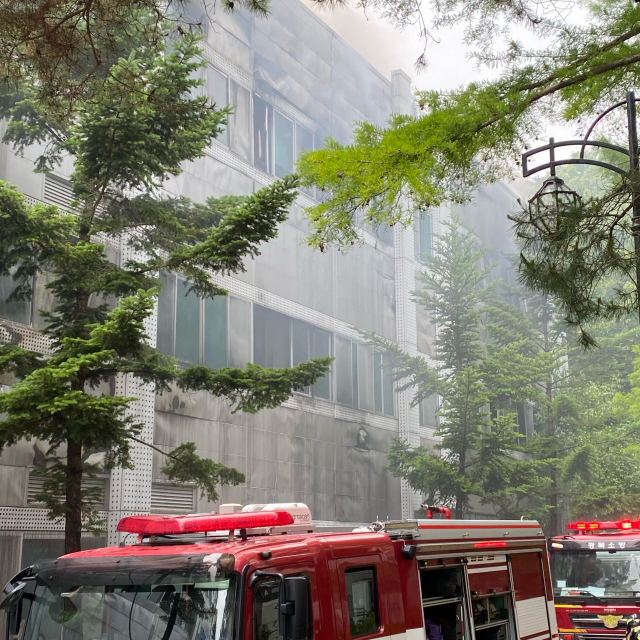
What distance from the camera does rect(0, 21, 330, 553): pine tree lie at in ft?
34.1

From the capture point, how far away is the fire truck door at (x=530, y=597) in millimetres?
7895

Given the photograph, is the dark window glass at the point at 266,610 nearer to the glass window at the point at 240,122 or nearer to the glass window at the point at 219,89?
the glass window at the point at 219,89

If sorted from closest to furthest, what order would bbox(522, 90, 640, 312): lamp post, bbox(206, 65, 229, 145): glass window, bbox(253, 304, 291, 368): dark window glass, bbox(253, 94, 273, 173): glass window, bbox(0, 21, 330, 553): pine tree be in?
bbox(522, 90, 640, 312): lamp post < bbox(0, 21, 330, 553): pine tree < bbox(206, 65, 229, 145): glass window < bbox(253, 304, 291, 368): dark window glass < bbox(253, 94, 273, 173): glass window

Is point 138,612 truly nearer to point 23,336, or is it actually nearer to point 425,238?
point 23,336

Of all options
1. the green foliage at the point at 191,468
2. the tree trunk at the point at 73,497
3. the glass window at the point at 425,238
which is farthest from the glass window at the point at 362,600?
the glass window at the point at 425,238

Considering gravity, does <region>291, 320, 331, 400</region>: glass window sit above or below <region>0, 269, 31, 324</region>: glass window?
above

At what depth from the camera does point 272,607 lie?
16.3ft

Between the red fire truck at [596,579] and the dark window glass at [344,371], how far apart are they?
15.1m

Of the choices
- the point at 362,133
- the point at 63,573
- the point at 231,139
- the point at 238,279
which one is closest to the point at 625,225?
the point at 362,133

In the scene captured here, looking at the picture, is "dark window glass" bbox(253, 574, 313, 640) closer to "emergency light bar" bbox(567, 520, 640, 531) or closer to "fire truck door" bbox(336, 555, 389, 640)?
"fire truck door" bbox(336, 555, 389, 640)

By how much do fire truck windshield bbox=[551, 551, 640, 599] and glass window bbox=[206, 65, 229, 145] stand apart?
15379 millimetres

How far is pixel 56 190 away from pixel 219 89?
25.2 ft

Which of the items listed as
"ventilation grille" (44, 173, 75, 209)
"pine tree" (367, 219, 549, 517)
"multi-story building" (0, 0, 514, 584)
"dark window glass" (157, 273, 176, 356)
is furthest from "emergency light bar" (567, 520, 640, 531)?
"pine tree" (367, 219, 549, 517)

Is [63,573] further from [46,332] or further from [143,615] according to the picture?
[46,332]
